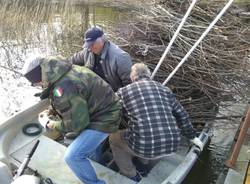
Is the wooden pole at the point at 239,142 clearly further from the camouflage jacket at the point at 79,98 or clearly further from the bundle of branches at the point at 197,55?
the camouflage jacket at the point at 79,98

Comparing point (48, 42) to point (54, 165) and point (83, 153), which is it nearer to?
point (54, 165)

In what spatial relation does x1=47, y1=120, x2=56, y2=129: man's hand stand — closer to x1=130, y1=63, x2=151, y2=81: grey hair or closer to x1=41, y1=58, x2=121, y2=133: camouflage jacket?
x1=41, y1=58, x2=121, y2=133: camouflage jacket

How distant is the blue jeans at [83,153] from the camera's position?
10.5ft

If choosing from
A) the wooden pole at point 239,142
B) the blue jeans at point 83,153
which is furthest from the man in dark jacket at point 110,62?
the wooden pole at point 239,142

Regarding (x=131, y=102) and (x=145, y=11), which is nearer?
(x=131, y=102)

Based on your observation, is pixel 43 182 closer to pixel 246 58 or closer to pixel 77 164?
pixel 77 164

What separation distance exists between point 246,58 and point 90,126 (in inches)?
115

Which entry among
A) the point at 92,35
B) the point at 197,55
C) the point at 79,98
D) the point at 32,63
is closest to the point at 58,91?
the point at 79,98

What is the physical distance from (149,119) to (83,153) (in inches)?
25.6

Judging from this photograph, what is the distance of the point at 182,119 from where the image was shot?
3637 millimetres

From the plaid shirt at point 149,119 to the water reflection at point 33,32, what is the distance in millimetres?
3255

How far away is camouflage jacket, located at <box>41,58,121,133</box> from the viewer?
290cm

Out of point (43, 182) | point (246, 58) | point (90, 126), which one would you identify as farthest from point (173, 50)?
point (43, 182)

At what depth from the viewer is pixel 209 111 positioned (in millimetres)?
4766
